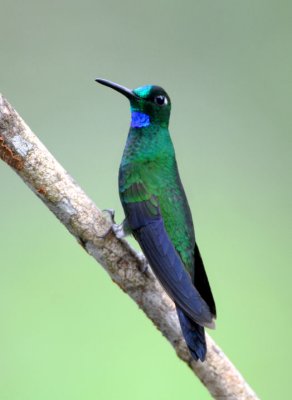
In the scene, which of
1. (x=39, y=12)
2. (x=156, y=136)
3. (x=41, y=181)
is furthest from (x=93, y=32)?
(x=41, y=181)

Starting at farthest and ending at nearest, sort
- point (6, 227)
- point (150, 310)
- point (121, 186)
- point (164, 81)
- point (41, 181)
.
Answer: point (164, 81) → point (6, 227) → point (121, 186) → point (150, 310) → point (41, 181)

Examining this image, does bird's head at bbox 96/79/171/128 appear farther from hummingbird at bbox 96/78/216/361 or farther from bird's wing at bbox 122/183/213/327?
bird's wing at bbox 122/183/213/327

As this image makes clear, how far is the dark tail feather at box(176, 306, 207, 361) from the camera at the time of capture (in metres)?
1.28

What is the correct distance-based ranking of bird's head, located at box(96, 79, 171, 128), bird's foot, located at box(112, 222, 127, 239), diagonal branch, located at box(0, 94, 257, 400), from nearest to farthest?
diagonal branch, located at box(0, 94, 257, 400)
bird's foot, located at box(112, 222, 127, 239)
bird's head, located at box(96, 79, 171, 128)

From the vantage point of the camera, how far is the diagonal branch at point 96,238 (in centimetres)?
124

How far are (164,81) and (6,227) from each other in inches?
33.4

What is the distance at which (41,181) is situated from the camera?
1258mm

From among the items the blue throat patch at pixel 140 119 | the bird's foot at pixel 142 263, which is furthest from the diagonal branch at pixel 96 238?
the blue throat patch at pixel 140 119

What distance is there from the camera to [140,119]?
157cm

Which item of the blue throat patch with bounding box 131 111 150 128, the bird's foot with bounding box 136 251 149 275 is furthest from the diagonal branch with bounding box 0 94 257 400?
the blue throat patch with bounding box 131 111 150 128

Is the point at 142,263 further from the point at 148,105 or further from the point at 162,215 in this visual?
the point at 148,105

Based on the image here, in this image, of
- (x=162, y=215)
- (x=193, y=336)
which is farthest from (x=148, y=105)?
(x=193, y=336)

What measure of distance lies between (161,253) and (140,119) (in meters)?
0.34

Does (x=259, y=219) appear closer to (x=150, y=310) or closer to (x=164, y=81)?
(x=164, y=81)
